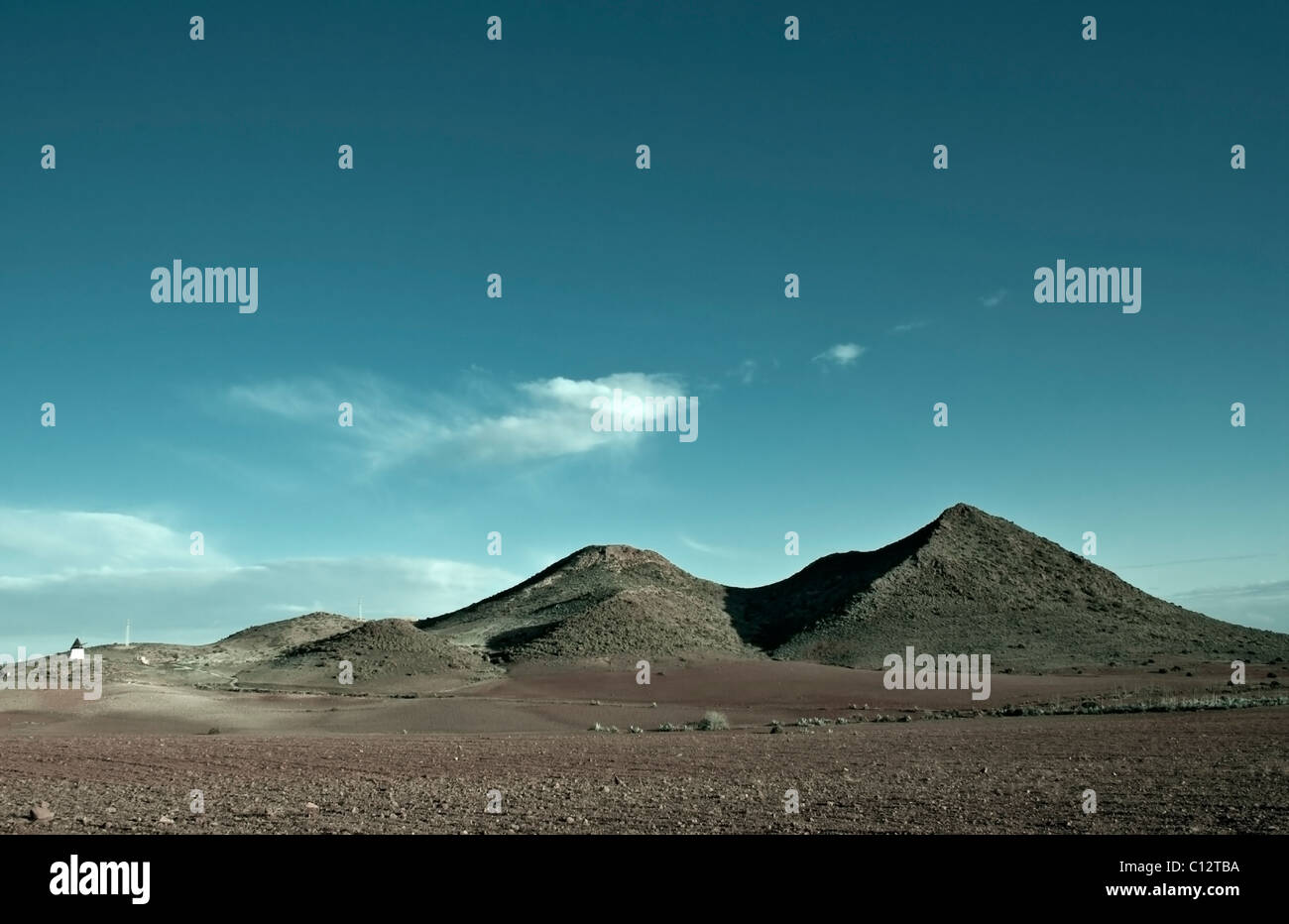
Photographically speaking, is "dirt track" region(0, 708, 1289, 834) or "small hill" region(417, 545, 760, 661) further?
"small hill" region(417, 545, 760, 661)

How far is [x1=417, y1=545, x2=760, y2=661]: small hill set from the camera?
96.0 m

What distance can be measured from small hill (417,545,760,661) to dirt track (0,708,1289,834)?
64821 mm

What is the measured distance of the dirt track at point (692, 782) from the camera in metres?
13.2

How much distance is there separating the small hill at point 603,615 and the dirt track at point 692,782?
6482 centimetres

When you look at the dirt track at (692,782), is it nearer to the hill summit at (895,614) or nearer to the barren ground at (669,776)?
the barren ground at (669,776)

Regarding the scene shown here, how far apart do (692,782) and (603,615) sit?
86.2m

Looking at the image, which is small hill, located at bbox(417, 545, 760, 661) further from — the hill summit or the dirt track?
the dirt track

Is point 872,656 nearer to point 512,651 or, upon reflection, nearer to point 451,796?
point 512,651

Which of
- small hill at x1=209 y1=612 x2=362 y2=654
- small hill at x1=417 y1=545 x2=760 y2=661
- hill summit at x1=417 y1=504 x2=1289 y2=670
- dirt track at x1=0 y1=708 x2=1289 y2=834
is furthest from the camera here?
small hill at x1=209 y1=612 x2=362 y2=654

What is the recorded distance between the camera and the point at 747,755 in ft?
78.9

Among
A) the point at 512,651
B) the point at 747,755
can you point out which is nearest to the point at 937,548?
the point at 512,651

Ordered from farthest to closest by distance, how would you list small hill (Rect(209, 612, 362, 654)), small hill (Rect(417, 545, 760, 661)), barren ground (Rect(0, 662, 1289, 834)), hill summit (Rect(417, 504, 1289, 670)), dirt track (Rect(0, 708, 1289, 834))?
small hill (Rect(209, 612, 362, 654)), small hill (Rect(417, 545, 760, 661)), hill summit (Rect(417, 504, 1289, 670)), barren ground (Rect(0, 662, 1289, 834)), dirt track (Rect(0, 708, 1289, 834))

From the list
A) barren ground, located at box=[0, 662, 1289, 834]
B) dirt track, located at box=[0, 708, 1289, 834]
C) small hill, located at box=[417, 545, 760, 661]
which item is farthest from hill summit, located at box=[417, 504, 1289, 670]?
dirt track, located at box=[0, 708, 1289, 834]
